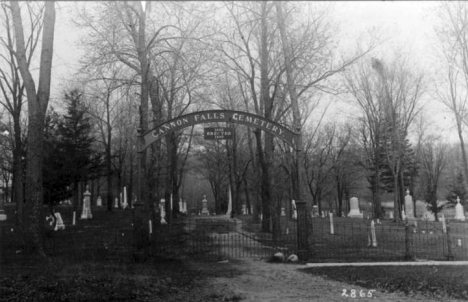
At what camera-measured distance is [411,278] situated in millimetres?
8680

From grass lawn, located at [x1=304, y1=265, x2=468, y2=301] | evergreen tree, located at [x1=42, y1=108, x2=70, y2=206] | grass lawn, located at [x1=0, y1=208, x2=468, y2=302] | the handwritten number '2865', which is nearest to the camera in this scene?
grass lawn, located at [x1=0, y1=208, x2=468, y2=302]

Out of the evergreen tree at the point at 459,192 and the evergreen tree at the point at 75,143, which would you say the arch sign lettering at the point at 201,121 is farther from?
the evergreen tree at the point at 459,192

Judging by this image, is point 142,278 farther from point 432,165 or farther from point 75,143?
point 432,165

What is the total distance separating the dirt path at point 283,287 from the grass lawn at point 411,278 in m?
0.33

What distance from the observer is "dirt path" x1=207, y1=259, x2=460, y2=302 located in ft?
24.3

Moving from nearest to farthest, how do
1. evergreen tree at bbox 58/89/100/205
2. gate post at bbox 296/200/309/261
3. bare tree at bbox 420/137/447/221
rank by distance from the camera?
gate post at bbox 296/200/309/261 → evergreen tree at bbox 58/89/100/205 → bare tree at bbox 420/137/447/221

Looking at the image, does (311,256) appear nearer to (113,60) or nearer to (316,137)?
(113,60)

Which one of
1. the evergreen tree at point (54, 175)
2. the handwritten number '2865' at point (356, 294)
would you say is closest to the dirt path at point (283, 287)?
the handwritten number '2865' at point (356, 294)

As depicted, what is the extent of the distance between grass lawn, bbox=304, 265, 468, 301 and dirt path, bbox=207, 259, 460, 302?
1.07ft

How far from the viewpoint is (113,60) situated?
Result: 50.0 feet

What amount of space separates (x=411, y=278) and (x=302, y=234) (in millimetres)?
3742

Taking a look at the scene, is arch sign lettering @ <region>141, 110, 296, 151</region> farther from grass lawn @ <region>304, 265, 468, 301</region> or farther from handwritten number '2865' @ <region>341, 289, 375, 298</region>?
handwritten number '2865' @ <region>341, 289, 375, 298</region>

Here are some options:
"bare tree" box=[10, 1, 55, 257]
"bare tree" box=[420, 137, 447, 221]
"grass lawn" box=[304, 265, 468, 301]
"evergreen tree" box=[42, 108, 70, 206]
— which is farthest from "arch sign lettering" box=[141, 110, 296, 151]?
"bare tree" box=[420, 137, 447, 221]

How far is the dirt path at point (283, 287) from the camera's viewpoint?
741cm
